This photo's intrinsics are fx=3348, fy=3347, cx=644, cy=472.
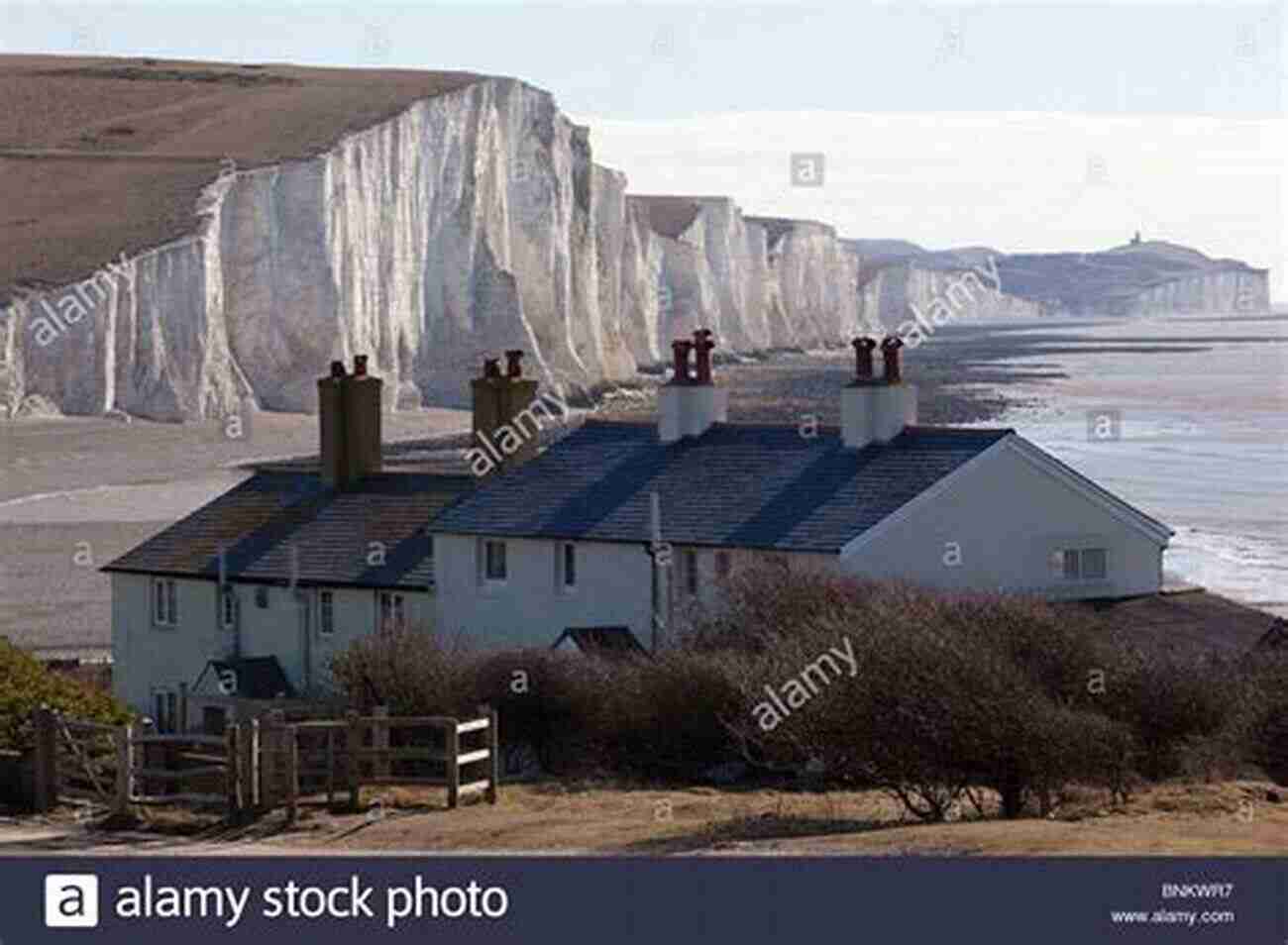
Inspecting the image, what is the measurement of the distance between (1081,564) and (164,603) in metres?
10.3

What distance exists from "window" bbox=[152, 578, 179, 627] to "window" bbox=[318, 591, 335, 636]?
95.9 inches

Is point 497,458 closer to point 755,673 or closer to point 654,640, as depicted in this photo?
point 654,640

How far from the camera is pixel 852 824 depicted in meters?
21.4

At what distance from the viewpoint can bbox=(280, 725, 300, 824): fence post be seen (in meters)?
22.5

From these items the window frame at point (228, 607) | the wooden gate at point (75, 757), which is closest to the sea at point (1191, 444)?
the window frame at point (228, 607)

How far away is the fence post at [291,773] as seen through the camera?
22484 millimetres

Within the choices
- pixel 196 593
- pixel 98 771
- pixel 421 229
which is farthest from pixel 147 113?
pixel 98 771

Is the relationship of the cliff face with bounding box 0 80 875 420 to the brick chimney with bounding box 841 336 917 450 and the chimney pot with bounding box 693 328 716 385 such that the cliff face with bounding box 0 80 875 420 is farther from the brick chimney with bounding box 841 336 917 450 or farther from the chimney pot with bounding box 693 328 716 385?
the brick chimney with bounding box 841 336 917 450

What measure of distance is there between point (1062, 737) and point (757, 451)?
11.7m

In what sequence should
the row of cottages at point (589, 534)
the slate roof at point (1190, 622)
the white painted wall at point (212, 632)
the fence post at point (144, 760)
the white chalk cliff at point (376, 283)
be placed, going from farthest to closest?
the white chalk cliff at point (376, 283) → the white painted wall at point (212, 632) → the row of cottages at point (589, 534) → the slate roof at point (1190, 622) → the fence post at point (144, 760)

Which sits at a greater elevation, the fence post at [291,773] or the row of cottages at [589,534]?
the row of cottages at [589,534]

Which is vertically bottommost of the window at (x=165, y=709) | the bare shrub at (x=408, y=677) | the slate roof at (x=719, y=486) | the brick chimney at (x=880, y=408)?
the window at (x=165, y=709)

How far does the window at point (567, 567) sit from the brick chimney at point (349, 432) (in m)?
5.38

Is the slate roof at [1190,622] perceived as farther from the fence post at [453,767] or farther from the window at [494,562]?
the fence post at [453,767]
